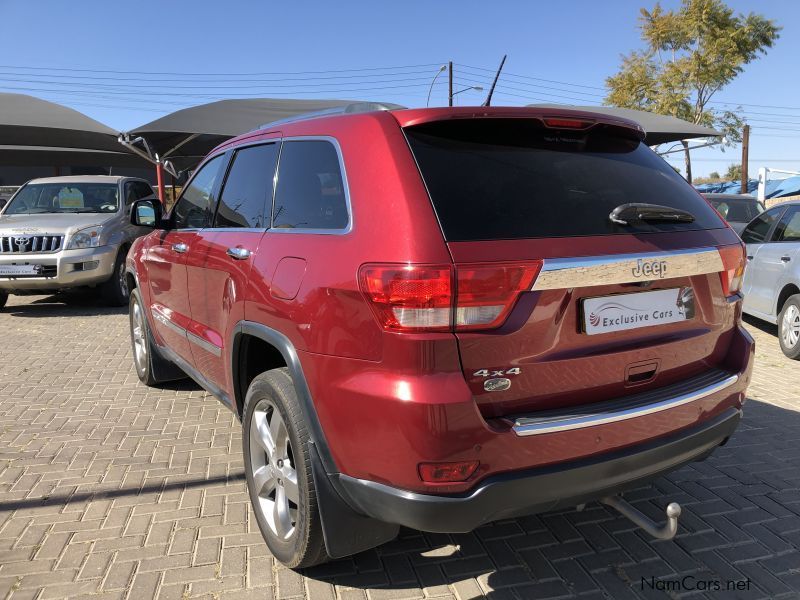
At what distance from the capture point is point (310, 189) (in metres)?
2.48

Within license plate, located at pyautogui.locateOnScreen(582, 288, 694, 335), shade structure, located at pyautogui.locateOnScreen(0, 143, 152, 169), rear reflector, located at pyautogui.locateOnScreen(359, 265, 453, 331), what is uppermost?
shade structure, located at pyautogui.locateOnScreen(0, 143, 152, 169)

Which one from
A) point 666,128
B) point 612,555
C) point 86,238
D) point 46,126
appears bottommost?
point 612,555

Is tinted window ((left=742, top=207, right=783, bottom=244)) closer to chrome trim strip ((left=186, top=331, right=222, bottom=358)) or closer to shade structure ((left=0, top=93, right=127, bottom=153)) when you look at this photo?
chrome trim strip ((left=186, top=331, right=222, bottom=358))

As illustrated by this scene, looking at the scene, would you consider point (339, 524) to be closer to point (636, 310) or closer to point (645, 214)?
point (636, 310)

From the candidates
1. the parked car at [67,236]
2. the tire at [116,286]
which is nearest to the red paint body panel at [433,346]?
the parked car at [67,236]

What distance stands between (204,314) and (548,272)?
207 cm

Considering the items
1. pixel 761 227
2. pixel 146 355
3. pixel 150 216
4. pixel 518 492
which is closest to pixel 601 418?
pixel 518 492

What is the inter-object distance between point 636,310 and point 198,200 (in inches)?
108

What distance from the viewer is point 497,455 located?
186 centimetres

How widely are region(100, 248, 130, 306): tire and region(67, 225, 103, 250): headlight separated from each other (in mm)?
416

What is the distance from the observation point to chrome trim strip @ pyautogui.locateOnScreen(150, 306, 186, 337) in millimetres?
3756

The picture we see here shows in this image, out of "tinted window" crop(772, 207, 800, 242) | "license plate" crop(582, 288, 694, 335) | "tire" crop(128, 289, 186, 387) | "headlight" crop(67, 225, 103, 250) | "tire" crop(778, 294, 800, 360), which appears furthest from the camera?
"headlight" crop(67, 225, 103, 250)

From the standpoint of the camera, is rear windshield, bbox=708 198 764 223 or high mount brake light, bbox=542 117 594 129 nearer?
high mount brake light, bbox=542 117 594 129

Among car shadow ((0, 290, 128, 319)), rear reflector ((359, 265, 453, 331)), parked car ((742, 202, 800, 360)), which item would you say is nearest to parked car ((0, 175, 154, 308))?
car shadow ((0, 290, 128, 319))
